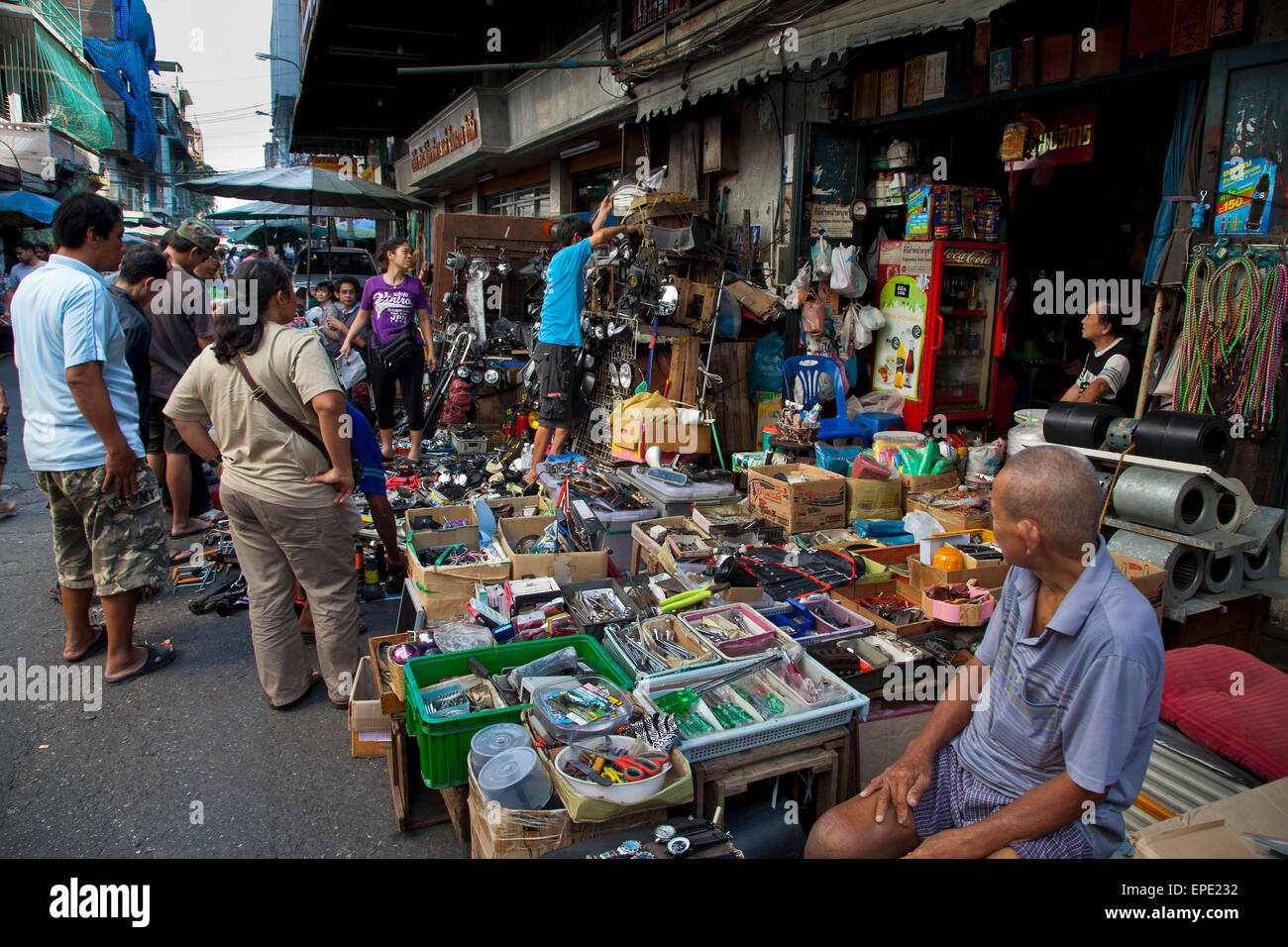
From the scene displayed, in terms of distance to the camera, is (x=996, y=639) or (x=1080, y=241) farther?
(x=1080, y=241)

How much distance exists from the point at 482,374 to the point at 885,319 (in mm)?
4969

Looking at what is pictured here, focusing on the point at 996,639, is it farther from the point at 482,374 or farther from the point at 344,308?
the point at 344,308

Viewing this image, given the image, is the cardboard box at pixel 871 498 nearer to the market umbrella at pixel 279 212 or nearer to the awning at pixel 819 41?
the awning at pixel 819 41

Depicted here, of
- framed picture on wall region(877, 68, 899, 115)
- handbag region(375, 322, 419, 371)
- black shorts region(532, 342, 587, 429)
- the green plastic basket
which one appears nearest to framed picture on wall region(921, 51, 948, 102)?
framed picture on wall region(877, 68, 899, 115)

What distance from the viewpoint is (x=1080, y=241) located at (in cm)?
928

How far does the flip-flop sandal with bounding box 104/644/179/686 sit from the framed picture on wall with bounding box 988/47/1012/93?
7.13m

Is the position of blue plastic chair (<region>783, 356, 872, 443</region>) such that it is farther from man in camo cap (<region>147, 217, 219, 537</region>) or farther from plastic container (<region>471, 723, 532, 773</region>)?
plastic container (<region>471, 723, 532, 773</region>)

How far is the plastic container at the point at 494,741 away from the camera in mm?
2695

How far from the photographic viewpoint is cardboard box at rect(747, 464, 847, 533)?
5.47 m

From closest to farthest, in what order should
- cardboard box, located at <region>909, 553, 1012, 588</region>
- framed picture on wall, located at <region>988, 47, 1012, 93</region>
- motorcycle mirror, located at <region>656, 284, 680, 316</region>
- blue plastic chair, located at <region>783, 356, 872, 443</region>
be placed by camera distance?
1. cardboard box, located at <region>909, 553, 1012, 588</region>
2. framed picture on wall, located at <region>988, 47, 1012, 93</region>
3. motorcycle mirror, located at <region>656, 284, 680, 316</region>
4. blue plastic chair, located at <region>783, 356, 872, 443</region>

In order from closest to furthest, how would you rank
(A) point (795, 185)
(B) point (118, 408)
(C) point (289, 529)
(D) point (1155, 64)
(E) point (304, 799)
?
(E) point (304, 799) < (C) point (289, 529) < (B) point (118, 408) < (D) point (1155, 64) < (A) point (795, 185)

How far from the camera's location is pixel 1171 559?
167 inches

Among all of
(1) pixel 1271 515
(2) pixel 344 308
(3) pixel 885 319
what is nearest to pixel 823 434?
(3) pixel 885 319

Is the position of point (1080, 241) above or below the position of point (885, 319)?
above
